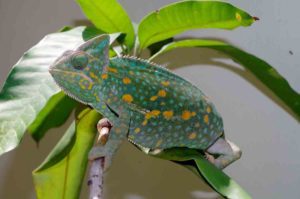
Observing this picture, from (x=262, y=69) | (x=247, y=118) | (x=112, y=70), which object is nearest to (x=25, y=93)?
(x=112, y=70)

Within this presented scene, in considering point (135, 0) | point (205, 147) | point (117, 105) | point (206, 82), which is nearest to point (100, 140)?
point (117, 105)

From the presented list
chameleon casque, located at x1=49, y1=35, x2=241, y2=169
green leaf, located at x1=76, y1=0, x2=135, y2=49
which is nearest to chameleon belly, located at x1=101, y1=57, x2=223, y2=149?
chameleon casque, located at x1=49, y1=35, x2=241, y2=169

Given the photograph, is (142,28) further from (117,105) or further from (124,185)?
(124,185)

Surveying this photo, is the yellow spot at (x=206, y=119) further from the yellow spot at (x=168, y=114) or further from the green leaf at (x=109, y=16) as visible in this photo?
the green leaf at (x=109, y=16)

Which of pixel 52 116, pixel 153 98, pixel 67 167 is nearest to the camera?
pixel 153 98

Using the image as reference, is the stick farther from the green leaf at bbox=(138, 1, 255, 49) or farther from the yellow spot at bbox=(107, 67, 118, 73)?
the green leaf at bbox=(138, 1, 255, 49)

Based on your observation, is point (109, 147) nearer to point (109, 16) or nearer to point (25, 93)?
point (25, 93)
